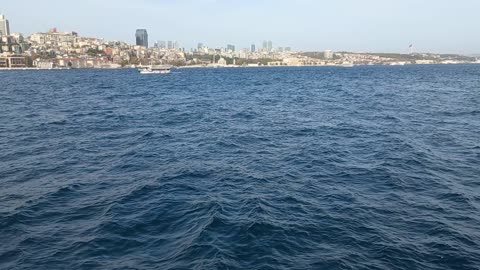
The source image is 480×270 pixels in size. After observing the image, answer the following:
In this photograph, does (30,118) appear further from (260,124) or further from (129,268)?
(129,268)

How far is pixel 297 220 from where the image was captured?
43.3 feet

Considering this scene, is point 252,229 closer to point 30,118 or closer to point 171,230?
point 171,230

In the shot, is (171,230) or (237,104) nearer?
(171,230)

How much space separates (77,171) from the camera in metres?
19.0

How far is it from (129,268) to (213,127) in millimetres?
22205

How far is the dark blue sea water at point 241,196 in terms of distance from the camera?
1086cm

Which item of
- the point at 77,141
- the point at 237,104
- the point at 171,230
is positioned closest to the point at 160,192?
the point at 171,230

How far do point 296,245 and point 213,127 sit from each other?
69.5 feet

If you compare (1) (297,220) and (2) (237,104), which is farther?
(2) (237,104)

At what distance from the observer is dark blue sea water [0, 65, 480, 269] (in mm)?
10859

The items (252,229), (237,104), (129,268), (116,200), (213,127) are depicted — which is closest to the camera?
(129,268)

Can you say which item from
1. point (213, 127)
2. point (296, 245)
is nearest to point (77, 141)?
point (213, 127)

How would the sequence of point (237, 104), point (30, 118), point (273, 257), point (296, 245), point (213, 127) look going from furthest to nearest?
point (237, 104) → point (30, 118) → point (213, 127) → point (296, 245) → point (273, 257)

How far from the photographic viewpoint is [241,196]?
15.6 meters
